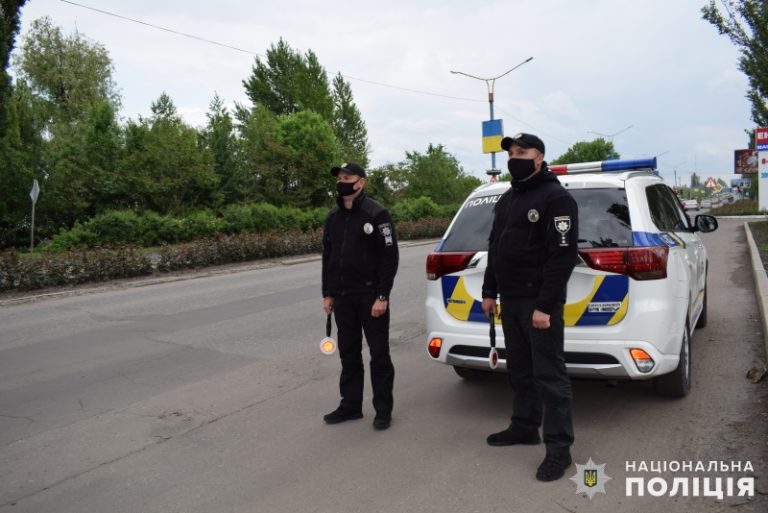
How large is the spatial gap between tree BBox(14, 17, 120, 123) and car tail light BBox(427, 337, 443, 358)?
146ft

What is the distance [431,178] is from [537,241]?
47.2 metres

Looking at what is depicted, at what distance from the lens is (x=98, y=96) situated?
44781mm

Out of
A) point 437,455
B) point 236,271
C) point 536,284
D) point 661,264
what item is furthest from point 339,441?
point 236,271

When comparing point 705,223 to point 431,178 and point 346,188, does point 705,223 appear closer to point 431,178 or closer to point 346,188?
point 346,188

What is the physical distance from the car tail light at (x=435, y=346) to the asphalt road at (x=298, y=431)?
47 centimetres

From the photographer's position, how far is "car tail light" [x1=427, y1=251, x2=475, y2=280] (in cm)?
481

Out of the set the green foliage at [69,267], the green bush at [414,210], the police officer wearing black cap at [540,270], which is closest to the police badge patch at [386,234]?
the police officer wearing black cap at [540,270]

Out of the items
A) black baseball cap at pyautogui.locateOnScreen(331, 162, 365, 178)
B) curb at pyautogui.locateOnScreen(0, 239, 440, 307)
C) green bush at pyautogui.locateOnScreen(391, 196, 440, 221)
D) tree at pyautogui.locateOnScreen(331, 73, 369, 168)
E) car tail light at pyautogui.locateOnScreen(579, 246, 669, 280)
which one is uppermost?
tree at pyautogui.locateOnScreen(331, 73, 369, 168)

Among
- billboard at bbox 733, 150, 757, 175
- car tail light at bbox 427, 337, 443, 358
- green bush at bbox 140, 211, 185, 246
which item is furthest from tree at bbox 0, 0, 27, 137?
billboard at bbox 733, 150, 757, 175

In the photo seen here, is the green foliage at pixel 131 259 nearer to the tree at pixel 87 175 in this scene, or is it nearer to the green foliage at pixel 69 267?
the green foliage at pixel 69 267

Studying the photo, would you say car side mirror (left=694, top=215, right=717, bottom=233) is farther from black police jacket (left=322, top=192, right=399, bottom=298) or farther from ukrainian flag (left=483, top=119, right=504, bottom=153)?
ukrainian flag (left=483, top=119, right=504, bottom=153)

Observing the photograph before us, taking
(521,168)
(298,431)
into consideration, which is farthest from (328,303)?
(521,168)

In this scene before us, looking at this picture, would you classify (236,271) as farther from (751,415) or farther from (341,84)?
(341,84)

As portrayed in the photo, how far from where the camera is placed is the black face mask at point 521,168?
12.5 feet
